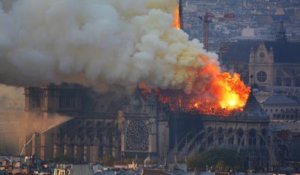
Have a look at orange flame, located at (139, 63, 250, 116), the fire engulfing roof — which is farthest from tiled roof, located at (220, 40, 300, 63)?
orange flame, located at (139, 63, 250, 116)

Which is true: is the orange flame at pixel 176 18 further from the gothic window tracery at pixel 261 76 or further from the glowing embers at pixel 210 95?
the gothic window tracery at pixel 261 76

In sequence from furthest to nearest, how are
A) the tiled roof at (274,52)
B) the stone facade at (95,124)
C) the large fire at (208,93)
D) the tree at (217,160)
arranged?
the tiled roof at (274,52) → the stone facade at (95,124) → the large fire at (208,93) → the tree at (217,160)

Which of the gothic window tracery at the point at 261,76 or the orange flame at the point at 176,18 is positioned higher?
the gothic window tracery at the point at 261,76

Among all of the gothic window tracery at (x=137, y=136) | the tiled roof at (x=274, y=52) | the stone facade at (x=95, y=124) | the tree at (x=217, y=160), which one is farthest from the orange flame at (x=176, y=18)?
the tiled roof at (x=274, y=52)

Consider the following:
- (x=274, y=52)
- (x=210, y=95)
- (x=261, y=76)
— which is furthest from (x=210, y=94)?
(x=274, y=52)

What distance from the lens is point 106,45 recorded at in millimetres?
115125

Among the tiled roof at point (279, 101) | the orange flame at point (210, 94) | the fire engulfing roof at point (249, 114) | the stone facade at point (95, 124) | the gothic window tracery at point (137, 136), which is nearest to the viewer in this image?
the orange flame at point (210, 94)

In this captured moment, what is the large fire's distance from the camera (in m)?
117

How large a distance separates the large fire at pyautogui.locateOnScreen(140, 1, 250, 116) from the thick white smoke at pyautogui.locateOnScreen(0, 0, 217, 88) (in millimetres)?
941

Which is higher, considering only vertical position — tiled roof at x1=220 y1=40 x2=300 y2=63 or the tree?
tiled roof at x1=220 y1=40 x2=300 y2=63

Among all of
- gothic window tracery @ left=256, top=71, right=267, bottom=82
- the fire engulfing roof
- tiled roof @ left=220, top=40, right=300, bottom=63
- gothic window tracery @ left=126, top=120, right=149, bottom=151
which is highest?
tiled roof @ left=220, top=40, right=300, bottom=63

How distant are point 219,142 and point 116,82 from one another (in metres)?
9.37

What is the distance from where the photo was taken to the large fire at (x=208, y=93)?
385 ft

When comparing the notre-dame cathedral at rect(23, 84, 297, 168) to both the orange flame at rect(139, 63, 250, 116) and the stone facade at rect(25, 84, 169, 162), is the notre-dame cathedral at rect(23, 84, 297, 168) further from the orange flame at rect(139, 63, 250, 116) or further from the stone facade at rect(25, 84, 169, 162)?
the orange flame at rect(139, 63, 250, 116)
